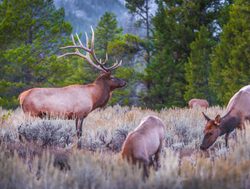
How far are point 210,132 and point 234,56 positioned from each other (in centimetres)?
1187

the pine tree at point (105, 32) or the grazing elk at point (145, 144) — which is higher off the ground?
the pine tree at point (105, 32)

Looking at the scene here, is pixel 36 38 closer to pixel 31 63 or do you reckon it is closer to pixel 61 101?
pixel 31 63

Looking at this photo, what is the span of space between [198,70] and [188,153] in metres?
15.0

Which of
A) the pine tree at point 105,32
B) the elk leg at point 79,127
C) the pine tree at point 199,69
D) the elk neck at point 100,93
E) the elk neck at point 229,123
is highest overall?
the pine tree at point 105,32

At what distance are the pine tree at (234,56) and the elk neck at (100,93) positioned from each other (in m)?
9.18

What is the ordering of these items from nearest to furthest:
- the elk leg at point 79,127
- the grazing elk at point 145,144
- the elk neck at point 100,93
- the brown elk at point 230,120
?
the grazing elk at point 145,144 < the brown elk at point 230,120 < the elk leg at point 79,127 < the elk neck at point 100,93

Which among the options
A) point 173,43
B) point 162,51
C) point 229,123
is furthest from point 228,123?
point 173,43

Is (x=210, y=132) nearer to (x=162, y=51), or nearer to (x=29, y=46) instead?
(x=29, y=46)

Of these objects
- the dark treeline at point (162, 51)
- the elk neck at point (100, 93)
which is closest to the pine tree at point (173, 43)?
the dark treeline at point (162, 51)

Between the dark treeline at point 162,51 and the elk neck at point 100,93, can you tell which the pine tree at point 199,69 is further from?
the elk neck at point 100,93

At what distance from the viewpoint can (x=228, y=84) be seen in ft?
68.2

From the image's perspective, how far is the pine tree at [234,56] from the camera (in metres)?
19.7

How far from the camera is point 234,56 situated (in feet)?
65.6

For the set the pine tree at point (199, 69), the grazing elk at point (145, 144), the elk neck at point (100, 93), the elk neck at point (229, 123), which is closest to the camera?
the grazing elk at point (145, 144)
